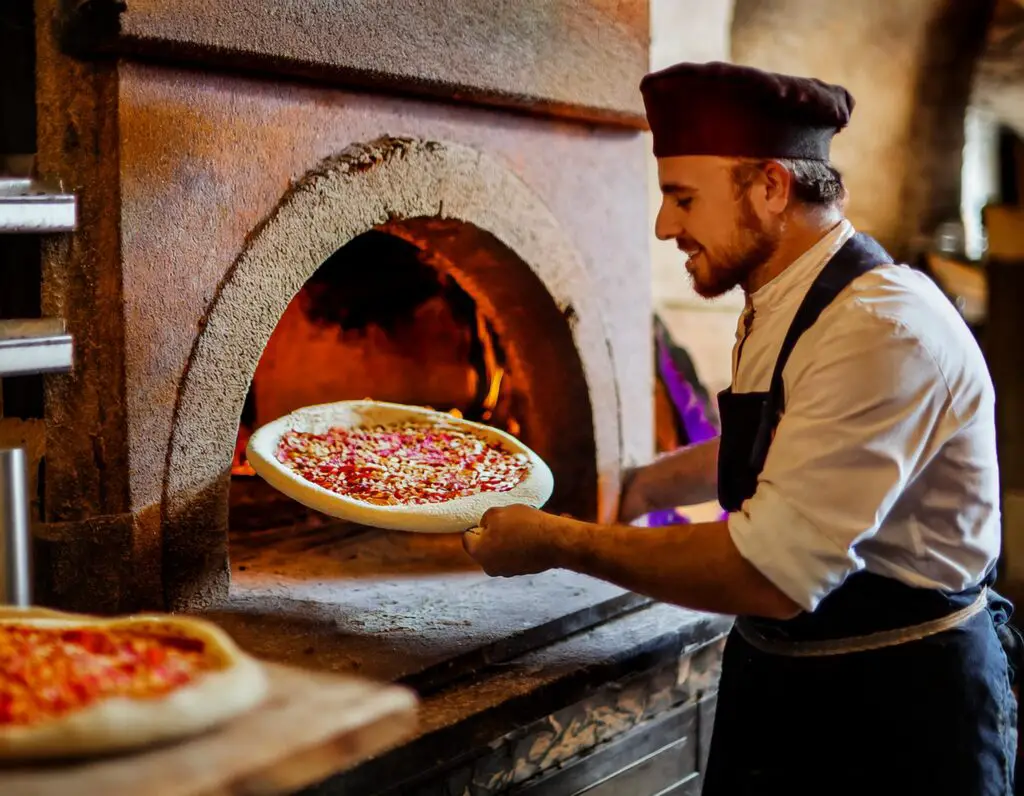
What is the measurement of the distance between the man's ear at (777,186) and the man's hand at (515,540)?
75 centimetres

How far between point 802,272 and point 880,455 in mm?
457

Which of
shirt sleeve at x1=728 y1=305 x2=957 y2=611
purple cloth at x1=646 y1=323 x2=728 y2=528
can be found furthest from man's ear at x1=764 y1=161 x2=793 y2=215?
purple cloth at x1=646 y1=323 x2=728 y2=528

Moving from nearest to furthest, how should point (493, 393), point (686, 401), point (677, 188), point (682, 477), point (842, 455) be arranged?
point (842, 455) → point (677, 188) → point (682, 477) → point (493, 393) → point (686, 401)

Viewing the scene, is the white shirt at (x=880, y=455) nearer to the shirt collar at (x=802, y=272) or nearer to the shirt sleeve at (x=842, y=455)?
Result: the shirt sleeve at (x=842, y=455)

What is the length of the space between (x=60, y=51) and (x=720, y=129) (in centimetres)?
129

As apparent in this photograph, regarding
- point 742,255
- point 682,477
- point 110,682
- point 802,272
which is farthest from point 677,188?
point 110,682

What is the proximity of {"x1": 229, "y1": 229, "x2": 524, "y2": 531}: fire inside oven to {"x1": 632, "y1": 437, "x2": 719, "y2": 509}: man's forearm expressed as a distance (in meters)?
0.55

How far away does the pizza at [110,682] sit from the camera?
1.52 meters

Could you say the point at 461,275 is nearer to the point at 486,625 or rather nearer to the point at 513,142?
the point at 513,142

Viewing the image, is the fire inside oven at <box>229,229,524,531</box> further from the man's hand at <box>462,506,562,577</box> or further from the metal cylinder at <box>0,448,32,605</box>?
the metal cylinder at <box>0,448,32,605</box>

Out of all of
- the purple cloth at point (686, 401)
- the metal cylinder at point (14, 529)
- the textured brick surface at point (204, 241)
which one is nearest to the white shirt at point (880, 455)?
the textured brick surface at point (204, 241)

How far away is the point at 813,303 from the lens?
208cm

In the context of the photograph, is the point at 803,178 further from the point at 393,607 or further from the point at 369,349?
the point at 369,349

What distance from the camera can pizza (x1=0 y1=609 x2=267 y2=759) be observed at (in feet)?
4.99
